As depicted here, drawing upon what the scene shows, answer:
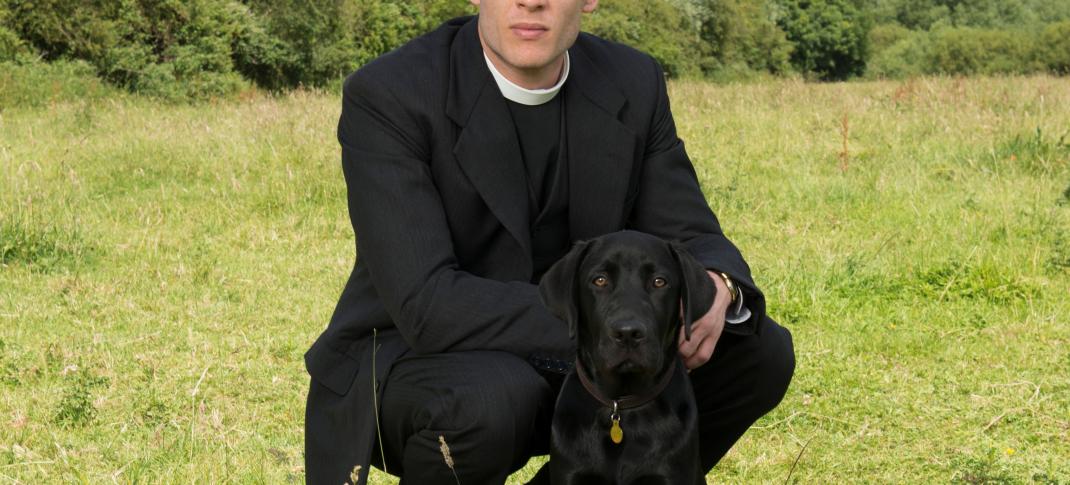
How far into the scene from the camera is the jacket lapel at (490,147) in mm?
3186

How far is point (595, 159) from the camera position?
11.0 feet

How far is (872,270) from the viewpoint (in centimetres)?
656

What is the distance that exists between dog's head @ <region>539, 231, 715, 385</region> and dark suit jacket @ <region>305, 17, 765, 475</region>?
180 millimetres

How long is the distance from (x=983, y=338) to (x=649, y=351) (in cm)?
368

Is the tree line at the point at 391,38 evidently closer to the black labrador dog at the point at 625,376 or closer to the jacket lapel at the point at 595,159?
the jacket lapel at the point at 595,159

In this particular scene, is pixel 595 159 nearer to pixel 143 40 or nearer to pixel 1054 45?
pixel 143 40

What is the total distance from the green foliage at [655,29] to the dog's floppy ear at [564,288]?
38.4 m

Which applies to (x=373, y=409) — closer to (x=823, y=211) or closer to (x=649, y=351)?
(x=649, y=351)

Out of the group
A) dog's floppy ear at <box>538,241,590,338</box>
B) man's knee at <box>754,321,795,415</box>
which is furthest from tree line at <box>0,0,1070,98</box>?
dog's floppy ear at <box>538,241,590,338</box>

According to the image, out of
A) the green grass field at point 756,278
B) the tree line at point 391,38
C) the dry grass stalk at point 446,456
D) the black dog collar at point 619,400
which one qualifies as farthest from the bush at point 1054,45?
the dry grass stalk at point 446,456

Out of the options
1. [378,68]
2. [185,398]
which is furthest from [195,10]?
[378,68]

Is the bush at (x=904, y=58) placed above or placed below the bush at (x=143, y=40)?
below

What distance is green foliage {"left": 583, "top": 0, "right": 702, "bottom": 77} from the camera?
43.1m

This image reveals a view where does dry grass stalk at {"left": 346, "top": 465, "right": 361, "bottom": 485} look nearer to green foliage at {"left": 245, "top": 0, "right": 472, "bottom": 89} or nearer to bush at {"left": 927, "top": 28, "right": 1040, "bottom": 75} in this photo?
green foliage at {"left": 245, "top": 0, "right": 472, "bottom": 89}
